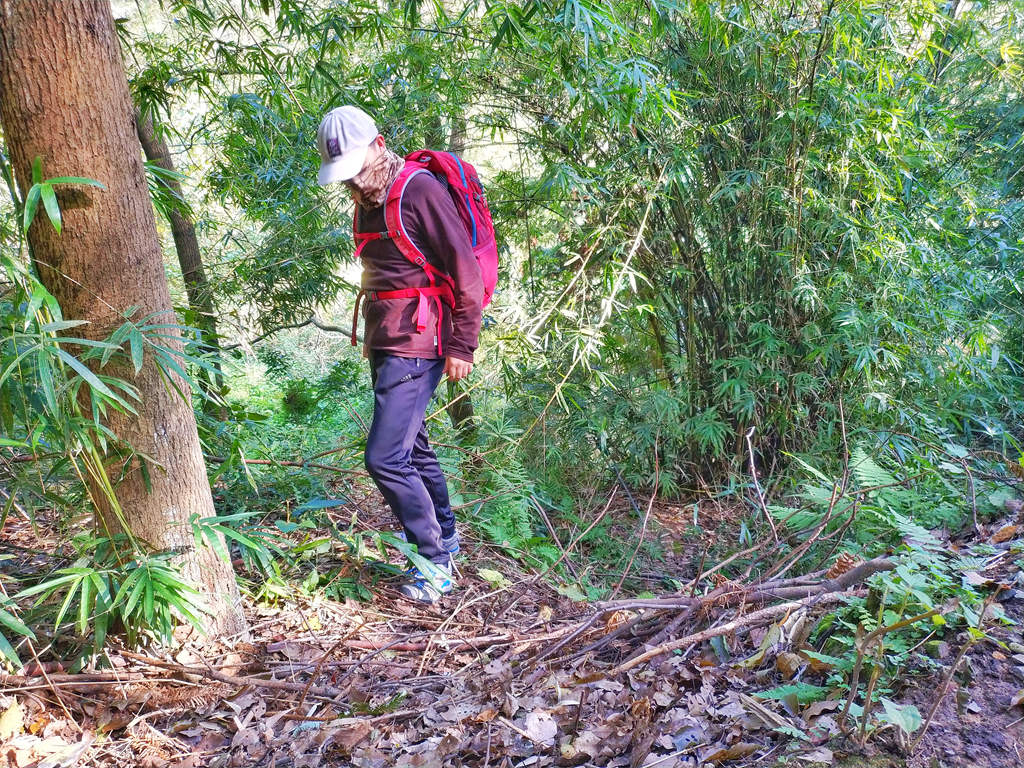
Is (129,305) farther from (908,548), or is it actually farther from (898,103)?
(898,103)

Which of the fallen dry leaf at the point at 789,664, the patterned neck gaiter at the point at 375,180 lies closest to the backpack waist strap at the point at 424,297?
the patterned neck gaiter at the point at 375,180

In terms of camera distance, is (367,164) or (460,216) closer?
(367,164)

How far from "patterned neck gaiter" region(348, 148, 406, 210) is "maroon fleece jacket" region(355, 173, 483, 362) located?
4 centimetres

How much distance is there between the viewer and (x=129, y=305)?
1.80 meters

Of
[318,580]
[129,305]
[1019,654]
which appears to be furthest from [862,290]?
[129,305]

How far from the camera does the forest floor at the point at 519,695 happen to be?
52.2 inches

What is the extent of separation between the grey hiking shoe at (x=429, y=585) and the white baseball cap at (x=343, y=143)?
147cm

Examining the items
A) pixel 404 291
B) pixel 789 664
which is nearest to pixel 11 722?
pixel 404 291

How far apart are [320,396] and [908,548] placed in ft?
16.2

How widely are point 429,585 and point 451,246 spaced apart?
1287 millimetres

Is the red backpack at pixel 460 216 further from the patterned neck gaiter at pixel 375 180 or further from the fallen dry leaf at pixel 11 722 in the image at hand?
the fallen dry leaf at pixel 11 722

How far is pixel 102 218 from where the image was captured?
1.74 m

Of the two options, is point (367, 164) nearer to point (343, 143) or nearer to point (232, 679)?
point (343, 143)

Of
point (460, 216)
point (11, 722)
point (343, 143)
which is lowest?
point (11, 722)
